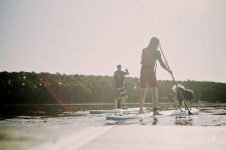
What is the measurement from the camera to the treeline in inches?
2285

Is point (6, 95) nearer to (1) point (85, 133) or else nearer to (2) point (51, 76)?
(2) point (51, 76)

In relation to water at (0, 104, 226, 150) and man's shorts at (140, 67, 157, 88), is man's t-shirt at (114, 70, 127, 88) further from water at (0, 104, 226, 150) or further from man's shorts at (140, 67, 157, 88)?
water at (0, 104, 226, 150)

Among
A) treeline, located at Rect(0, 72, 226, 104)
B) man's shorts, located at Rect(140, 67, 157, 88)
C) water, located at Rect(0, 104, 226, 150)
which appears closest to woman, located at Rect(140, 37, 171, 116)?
man's shorts, located at Rect(140, 67, 157, 88)

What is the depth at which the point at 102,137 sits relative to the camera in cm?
629

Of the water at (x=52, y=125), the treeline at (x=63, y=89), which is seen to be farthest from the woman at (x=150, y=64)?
the treeline at (x=63, y=89)

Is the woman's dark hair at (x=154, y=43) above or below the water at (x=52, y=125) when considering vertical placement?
above

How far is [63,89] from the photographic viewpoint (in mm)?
60094

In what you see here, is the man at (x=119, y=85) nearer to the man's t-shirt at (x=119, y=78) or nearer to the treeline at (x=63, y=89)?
the man's t-shirt at (x=119, y=78)

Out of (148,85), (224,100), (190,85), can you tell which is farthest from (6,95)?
(148,85)

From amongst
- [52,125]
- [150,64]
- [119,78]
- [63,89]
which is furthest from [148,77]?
[63,89]

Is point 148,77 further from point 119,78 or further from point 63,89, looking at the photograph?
point 63,89

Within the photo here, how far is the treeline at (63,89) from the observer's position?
5803cm

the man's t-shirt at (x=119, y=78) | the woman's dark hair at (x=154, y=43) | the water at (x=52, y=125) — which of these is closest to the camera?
the water at (x=52, y=125)

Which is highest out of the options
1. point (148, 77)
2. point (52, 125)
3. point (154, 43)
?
point (154, 43)
